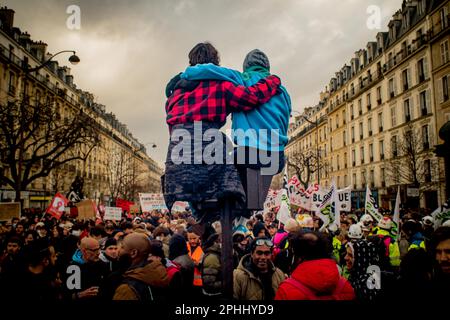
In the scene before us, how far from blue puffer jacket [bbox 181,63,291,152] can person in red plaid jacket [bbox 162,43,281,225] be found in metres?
0.06

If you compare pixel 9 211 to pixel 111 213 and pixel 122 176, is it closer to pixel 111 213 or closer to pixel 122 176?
pixel 111 213

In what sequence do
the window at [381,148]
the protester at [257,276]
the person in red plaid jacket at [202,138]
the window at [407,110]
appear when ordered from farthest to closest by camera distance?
the window at [381,148], the window at [407,110], the protester at [257,276], the person in red plaid jacket at [202,138]

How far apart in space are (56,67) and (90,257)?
5279 centimetres

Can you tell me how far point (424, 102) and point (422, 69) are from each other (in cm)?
333

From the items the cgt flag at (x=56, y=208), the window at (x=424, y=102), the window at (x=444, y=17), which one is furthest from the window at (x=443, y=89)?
the cgt flag at (x=56, y=208)

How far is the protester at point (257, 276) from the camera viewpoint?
11.7 feet

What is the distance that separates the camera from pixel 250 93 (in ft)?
9.25

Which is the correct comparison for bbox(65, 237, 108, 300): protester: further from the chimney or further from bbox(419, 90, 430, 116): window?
bbox(419, 90, 430, 116): window

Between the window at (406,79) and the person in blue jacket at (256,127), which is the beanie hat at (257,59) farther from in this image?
the window at (406,79)

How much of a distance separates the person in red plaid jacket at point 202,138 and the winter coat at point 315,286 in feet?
2.31

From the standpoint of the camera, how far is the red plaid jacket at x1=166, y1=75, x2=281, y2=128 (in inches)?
109

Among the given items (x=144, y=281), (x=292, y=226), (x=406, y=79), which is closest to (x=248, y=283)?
(x=144, y=281)
